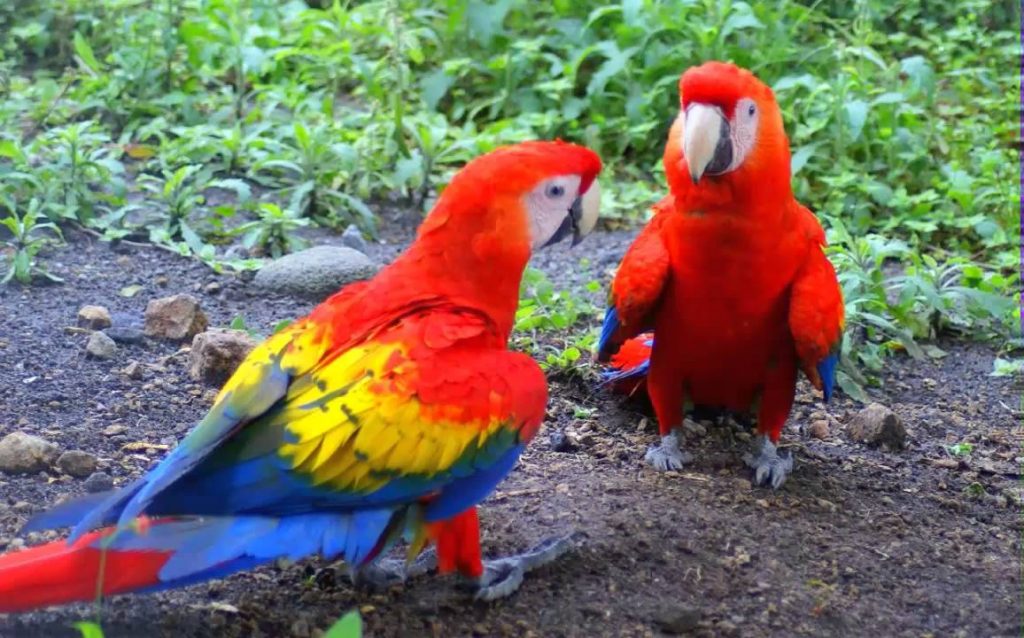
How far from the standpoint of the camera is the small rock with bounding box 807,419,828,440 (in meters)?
3.31

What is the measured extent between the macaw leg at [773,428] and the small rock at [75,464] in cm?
151

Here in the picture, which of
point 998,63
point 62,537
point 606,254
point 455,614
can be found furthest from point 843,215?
Answer: point 62,537

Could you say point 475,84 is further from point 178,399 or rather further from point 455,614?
point 455,614

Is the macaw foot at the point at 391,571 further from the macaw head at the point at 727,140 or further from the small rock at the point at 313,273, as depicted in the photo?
the small rock at the point at 313,273

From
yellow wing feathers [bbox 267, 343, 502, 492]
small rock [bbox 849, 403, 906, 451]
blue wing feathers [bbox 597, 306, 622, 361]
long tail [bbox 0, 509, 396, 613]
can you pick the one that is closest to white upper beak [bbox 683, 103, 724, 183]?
blue wing feathers [bbox 597, 306, 622, 361]

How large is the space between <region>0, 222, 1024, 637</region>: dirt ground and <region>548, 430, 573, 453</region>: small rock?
12 millimetres

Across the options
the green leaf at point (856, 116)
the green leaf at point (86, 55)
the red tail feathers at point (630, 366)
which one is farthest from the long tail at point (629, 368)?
the green leaf at point (86, 55)

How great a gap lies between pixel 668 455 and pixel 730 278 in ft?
1.57

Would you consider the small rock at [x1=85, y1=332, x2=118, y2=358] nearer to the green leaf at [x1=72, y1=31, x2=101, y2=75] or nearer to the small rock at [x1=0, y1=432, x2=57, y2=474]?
the small rock at [x1=0, y1=432, x2=57, y2=474]

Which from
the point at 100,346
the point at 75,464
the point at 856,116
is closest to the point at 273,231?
the point at 100,346

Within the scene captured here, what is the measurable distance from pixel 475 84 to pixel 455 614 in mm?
3592

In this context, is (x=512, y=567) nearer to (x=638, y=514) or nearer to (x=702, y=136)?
(x=638, y=514)

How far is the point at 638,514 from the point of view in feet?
8.82

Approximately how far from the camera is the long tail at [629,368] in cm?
325
